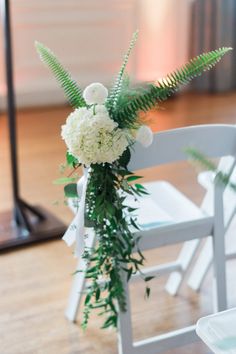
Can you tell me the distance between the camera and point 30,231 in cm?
284

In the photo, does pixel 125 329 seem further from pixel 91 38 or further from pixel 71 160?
pixel 91 38

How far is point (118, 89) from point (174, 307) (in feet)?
3.29

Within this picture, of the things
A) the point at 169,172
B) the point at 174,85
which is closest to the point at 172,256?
the point at 169,172

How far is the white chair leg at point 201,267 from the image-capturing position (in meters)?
2.34

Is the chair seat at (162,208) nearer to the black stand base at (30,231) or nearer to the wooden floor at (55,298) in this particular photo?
the wooden floor at (55,298)

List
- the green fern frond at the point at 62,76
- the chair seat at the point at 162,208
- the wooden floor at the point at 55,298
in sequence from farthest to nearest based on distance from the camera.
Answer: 1. the wooden floor at the point at 55,298
2. the chair seat at the point at 162,208
3. the green fern frond at the point at 62,76

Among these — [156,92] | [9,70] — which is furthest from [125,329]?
[9,70]

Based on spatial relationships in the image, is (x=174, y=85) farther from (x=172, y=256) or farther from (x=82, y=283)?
(x=172, y=256)

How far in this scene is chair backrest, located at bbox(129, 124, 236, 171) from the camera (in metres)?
1.69

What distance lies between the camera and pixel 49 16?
15.7ft

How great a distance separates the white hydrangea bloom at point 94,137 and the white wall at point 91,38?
3358mm

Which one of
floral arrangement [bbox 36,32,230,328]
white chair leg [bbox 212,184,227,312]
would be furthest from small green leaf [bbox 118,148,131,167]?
white chair leg [bbox 212,184,227,312]

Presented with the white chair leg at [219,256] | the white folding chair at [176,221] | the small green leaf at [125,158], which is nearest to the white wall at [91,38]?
the white folding chair at [176,221]

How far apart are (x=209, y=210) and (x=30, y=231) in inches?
37.6
